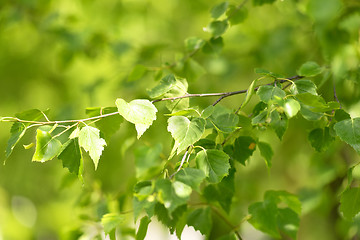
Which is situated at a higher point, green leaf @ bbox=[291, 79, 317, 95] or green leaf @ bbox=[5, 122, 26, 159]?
green leaf @ bbox=[5, 122, 26, 159]

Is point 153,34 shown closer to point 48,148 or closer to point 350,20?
point 350,20

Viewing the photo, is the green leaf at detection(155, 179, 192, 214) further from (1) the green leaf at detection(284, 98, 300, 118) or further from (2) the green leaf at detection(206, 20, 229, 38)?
(2) the green leaf at detection(206, 20, 229, 38)

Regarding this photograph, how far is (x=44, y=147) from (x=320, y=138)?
2.10 feet

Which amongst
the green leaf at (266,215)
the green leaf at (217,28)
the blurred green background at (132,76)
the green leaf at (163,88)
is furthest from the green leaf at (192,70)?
the green leaf at (266,215)

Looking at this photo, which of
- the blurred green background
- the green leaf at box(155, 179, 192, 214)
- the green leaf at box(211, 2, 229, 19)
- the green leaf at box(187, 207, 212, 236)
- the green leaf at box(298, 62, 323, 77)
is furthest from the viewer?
the blurred green background

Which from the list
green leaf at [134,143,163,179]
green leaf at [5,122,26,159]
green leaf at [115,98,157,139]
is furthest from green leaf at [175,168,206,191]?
green leaf at [134,143,163,179]

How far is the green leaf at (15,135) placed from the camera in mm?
955

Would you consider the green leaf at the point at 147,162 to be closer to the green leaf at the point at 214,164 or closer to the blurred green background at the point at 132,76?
the blurred green background at the point at 132,76

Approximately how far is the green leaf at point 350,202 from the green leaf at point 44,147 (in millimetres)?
661

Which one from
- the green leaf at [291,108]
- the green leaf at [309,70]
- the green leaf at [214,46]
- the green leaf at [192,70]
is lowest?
the green leaf at [291,108]

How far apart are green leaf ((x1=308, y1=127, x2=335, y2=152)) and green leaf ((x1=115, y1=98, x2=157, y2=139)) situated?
0.41 metres

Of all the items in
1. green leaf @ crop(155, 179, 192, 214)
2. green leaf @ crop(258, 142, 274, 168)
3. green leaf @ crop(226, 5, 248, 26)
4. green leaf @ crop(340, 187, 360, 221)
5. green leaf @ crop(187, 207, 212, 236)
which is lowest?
green leaf @ crop(340, 187, 360, 221)

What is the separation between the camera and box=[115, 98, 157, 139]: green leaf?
95 cm

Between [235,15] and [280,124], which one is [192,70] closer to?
[235,15]
